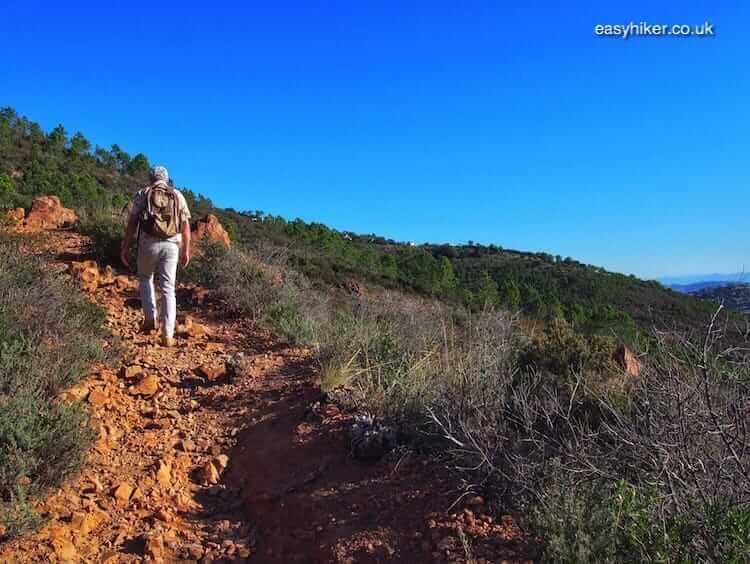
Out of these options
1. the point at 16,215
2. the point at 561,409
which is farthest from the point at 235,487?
the point at 16,215

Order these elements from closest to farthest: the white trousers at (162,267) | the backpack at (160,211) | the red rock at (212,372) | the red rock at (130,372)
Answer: the red rock at (130,372) → the red rock at (212,372) → the backpack at (160,211) → the white trousers at (162,267)

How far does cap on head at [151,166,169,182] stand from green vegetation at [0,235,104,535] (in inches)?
50.2

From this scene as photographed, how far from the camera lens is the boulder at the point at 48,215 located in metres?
9.05

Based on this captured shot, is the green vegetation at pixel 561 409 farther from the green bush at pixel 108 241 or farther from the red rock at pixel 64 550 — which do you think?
the red rock at pixel 64 550

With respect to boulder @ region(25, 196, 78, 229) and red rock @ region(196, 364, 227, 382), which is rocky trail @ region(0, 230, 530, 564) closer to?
red rock @ region(196, 364, 227, 382)

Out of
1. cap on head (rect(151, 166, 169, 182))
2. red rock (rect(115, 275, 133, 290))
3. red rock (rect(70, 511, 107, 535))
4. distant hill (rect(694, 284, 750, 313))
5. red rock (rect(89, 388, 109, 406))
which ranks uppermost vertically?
cap on head (rect(151, 166, 169, 182))

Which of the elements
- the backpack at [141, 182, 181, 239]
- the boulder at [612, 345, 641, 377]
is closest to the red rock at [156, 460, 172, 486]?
the backpack at [141, 182, 181, 239]

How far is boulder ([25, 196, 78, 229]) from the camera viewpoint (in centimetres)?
905

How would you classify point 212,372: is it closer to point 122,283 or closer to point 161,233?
point 161,233

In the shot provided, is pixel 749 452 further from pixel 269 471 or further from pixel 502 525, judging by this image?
pixel 269 471

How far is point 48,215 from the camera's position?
9.27m

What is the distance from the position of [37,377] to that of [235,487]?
1385mm

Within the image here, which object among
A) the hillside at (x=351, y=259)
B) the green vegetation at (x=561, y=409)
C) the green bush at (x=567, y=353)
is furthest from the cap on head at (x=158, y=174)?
the hillside at (x=351, y=259)

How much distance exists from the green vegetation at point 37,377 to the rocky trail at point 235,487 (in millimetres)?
131
